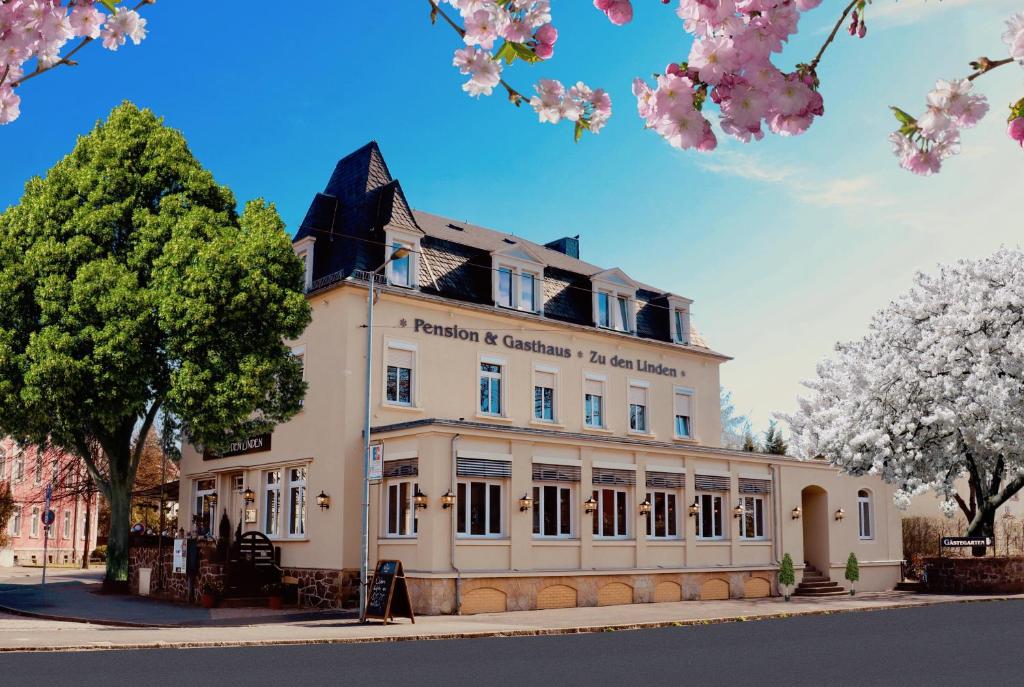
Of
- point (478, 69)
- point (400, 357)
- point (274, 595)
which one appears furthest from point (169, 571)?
point (478, 69)

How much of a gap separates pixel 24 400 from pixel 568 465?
13.8 m

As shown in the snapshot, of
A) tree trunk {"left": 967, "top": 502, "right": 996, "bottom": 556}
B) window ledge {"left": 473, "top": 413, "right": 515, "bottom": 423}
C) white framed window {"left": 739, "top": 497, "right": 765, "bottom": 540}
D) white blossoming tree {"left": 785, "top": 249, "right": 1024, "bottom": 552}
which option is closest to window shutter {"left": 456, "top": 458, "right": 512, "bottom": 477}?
window ledge {"left": 473, "top": 413, "right": 515, "bottom": 423}

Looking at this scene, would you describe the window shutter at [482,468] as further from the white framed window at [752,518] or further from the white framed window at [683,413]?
the white framed window at [683,413]

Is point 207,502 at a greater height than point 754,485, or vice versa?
point 754,485

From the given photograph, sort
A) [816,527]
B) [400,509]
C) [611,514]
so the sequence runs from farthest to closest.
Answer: [816,527] → [611,514] → [400,509]

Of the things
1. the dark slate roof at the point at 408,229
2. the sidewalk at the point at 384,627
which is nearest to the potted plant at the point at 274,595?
the sidewalk at the point at 384,627

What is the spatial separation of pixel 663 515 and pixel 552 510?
14.5 feet

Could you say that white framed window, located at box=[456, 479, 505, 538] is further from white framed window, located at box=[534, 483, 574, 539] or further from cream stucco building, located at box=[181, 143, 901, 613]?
white framed window, located at box=[534, 483, 574, 539]

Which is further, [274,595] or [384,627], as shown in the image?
[274,595]

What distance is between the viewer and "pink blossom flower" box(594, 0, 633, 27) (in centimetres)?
386

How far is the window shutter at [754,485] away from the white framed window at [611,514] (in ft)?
16.9

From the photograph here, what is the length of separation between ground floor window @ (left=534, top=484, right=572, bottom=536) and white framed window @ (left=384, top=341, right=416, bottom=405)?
4.45m

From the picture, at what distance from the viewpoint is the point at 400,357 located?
28188 millimetres

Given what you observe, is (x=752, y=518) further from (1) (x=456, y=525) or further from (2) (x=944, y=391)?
(1) (x=456, y=525)
